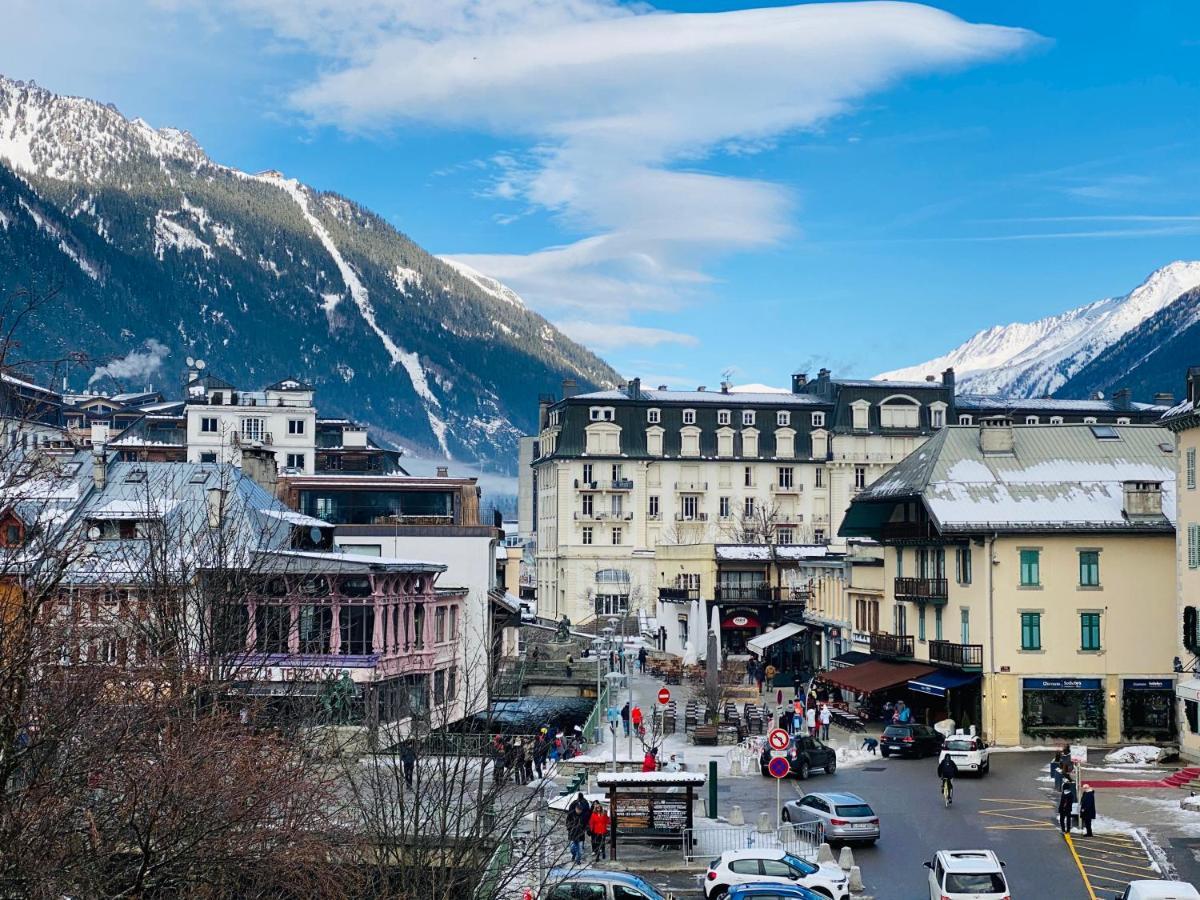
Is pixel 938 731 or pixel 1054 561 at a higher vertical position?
pixel 1054 561

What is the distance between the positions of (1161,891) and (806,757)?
2307cm

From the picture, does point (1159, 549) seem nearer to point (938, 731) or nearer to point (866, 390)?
point (938, 731)

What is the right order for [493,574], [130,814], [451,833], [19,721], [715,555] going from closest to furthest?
1. [19,721]
2. [130,814]
3. [451,833]
4. [493,574]
5. [715,555]

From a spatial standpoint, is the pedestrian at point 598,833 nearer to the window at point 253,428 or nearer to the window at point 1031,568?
the window at point 1031,568

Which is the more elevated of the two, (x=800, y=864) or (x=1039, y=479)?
(x=1039, y=479)

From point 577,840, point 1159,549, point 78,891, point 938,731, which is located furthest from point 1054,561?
point 78,891

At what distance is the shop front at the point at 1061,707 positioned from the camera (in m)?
58.8

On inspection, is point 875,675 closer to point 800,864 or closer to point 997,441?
point 997,441

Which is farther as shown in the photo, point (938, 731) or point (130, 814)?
point (938, 731)

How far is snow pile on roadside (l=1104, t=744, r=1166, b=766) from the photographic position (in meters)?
52.9

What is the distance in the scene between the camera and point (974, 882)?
101 ft

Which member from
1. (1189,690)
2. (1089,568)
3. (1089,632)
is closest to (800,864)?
(1189,690)

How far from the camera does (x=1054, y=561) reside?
60344 mm

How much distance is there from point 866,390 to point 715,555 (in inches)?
1172
